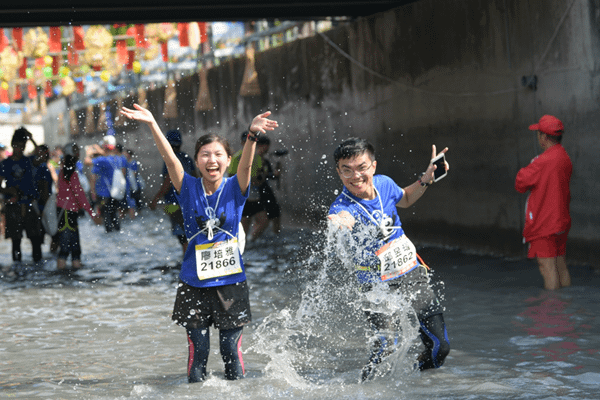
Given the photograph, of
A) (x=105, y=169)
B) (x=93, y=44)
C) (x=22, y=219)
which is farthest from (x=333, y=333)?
(x=93, y=44)

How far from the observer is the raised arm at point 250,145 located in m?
4.92

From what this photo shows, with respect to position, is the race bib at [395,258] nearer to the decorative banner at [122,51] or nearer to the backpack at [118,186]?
the backpack at [118,186]

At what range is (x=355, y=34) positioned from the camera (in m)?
15.0

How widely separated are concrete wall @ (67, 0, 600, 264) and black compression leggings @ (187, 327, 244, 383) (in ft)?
18.6

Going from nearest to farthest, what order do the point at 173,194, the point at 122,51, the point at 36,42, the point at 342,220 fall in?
the point at 342,220 < the point at 173,194 < the point at 36,42 < the point at 122,51

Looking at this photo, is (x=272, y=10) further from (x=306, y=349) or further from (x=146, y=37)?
(x=306, y=349)

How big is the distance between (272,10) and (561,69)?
5.58 m

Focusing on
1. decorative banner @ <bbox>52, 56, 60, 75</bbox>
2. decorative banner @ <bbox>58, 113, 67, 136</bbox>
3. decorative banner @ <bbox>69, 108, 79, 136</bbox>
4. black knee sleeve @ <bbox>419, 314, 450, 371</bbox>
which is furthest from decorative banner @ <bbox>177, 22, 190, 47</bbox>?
decorative banner @ <bbox>58, 113, 67, 136</bbox>

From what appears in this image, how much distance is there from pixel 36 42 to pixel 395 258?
53.4 ft

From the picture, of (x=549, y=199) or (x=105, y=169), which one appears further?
(x=105, y=169)

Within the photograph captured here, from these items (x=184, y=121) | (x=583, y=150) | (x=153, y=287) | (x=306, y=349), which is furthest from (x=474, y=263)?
(x=184, y=121)

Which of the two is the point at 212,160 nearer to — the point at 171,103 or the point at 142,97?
the point at 171,103

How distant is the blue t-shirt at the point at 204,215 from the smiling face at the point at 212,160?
10cm

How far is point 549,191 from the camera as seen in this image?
8352mm
